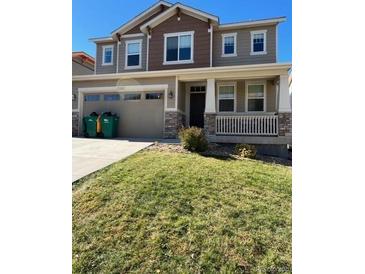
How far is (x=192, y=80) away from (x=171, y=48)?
123 inches

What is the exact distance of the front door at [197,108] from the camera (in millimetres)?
13164

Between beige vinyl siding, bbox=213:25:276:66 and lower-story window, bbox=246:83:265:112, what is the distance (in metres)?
1.38

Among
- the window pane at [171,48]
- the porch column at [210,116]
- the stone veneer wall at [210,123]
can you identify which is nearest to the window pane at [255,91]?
the porch column at [210,116]

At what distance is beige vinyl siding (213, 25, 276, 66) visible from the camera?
513 inches

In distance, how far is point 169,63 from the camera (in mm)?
13758

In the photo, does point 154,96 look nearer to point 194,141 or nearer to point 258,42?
point 194,141

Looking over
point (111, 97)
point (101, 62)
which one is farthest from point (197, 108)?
point (101, 62)

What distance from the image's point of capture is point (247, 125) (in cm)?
1048

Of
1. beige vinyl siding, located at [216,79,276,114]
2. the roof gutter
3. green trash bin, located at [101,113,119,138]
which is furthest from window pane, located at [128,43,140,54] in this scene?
beige vinyl siding, located at [216,79,276,114]

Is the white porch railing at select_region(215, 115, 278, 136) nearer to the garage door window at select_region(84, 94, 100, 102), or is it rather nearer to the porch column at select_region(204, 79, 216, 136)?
the porch column at select_region(204, 79, 216, 136)

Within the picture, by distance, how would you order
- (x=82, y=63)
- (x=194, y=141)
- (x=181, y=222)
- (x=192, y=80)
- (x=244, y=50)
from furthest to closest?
(x=82, y=63), (x=244, y=50), (x=192, y=80), (x=194, y=141), (x=181, y=222)
